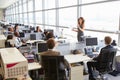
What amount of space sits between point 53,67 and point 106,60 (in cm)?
135

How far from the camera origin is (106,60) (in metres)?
3.54

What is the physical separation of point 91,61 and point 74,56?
52 cm

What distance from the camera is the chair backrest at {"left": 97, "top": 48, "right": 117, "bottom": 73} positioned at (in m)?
3.51

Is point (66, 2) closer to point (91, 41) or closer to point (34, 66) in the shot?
point (91, 41)

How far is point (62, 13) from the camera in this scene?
838 centimetres

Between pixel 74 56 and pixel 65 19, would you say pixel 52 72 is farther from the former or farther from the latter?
pixel 65 19

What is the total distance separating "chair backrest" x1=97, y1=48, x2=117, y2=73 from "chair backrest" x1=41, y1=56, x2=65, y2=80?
1117 millimetres

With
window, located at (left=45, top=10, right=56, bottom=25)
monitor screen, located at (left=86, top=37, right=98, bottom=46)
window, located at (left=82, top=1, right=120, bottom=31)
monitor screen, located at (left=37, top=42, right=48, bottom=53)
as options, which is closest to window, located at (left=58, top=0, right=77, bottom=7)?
window, located at (left=82, top=1, right=120, bottom=31)

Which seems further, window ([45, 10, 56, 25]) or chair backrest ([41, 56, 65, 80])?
window ([45, 10, 56, 25])

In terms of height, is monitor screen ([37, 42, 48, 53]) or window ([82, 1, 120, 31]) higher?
window ([82, 1, 120, 31])

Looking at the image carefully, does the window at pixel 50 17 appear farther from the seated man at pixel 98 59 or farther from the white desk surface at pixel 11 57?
the white desk surface at pixel 11 57

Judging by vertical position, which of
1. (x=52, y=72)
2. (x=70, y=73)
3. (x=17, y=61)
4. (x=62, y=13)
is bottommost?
(x=70, y=73)

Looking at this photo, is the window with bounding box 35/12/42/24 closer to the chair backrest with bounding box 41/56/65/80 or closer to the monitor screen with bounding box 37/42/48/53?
the monitor screen with bounding box 37/42/48/53

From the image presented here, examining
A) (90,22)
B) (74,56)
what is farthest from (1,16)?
(74,56)
